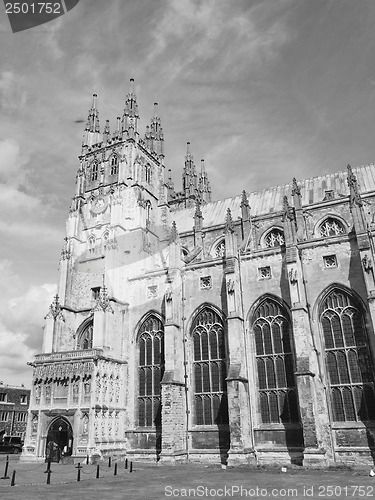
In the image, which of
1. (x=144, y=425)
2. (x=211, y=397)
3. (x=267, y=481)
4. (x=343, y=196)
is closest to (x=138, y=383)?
(x=144, y=425)

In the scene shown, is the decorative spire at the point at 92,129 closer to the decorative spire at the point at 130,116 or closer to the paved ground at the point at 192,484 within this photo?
the decorative spire at the point at 130,116

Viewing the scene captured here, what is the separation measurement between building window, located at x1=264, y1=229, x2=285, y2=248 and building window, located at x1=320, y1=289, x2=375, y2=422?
10934mm

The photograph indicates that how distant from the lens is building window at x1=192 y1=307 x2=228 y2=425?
30578mm

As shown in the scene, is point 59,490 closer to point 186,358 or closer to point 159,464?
point 159,464

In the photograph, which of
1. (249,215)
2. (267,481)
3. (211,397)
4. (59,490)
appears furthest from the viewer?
(249,215)

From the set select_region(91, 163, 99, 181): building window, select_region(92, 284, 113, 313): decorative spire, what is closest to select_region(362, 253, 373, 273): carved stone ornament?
select_region(92, 284, 113, 313): decorative spire

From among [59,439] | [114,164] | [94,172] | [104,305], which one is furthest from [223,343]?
[94,172]

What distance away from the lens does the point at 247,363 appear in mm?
30109

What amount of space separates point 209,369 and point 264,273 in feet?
26.8

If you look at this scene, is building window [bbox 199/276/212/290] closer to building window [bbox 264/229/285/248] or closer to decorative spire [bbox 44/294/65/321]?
building window [bbox 264/229/285/248]

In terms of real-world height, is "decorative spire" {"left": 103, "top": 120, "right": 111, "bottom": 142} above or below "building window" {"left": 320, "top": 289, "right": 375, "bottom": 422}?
above

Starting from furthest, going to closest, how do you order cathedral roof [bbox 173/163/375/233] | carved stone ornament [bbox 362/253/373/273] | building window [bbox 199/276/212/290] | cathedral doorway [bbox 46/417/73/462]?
cathedral roof [bbox 173/163/375/233], building window [bbox 199/276/212/290], cathedral doorway [bbox 46/417/73/462], carved stone ornament [bbox 362/253/373/273]

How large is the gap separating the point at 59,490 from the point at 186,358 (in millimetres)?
15492

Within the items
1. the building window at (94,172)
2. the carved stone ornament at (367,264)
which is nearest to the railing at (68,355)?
the carved stone ornament at (367,264)
